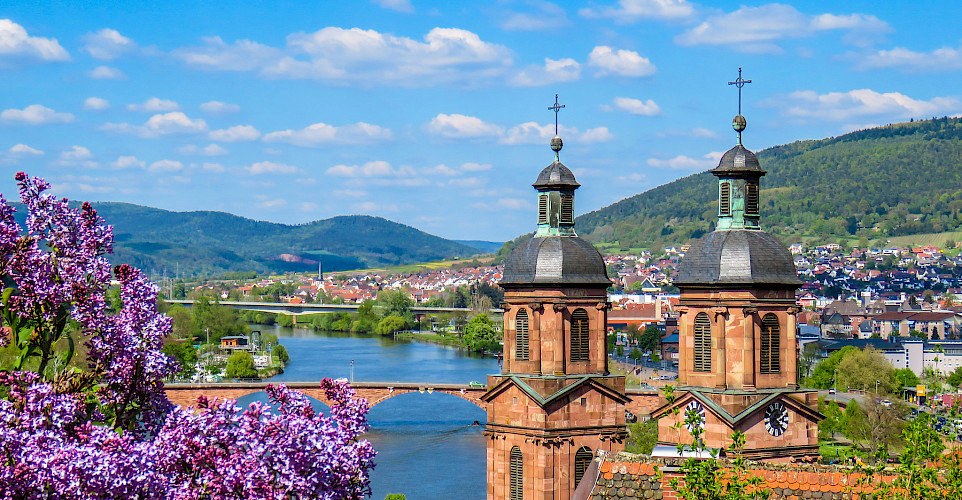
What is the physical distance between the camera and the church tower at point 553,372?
27297mm

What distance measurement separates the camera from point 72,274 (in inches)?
502

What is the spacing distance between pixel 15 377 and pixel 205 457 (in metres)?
1.87

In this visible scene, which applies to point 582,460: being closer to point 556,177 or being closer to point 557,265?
point 557,265

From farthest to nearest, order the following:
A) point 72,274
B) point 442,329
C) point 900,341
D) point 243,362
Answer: point 442,329 → point 900,341 → point 243,362 → point 72,274

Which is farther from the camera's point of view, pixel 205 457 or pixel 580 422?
pixel 580 422

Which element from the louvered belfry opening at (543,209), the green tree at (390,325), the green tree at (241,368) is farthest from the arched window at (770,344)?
the green tree at (390,325)

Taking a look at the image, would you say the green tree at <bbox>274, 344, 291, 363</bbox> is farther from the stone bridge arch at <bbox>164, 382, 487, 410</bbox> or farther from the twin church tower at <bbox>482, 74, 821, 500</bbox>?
the twin church tower at <bbox>482, 74, 821, 500</bbox>

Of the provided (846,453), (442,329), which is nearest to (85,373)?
(846,453)

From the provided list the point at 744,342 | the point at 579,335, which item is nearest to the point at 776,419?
the point at 744,342

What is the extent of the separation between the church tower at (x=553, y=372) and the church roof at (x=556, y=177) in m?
0.02

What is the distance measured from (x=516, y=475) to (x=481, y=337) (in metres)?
119

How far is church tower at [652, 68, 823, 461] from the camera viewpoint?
25.7 m

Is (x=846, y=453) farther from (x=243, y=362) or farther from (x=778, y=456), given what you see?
(x=243, y=362)

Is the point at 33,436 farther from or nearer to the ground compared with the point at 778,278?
nearer to the ground
